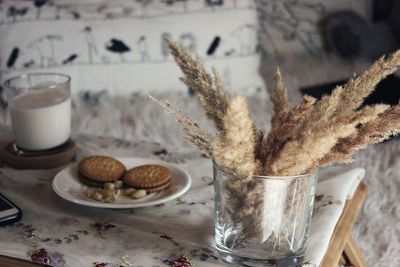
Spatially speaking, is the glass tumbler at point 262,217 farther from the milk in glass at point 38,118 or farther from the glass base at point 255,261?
the milk in glass at point 38,118

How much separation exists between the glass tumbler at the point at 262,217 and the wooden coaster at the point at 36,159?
426 millimetres

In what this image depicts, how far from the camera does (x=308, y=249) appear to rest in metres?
0.67

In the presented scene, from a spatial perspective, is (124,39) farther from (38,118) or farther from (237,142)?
(237,142)

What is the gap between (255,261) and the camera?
0.61m

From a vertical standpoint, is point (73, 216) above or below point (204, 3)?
below

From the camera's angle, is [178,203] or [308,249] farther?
[178,203]

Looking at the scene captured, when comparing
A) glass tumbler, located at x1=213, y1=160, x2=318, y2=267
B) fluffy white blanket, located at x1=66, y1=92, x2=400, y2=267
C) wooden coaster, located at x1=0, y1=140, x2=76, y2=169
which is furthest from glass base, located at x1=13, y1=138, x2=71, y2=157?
glass tumbler, located at x1=213, y1=160, x2=318, y2=267

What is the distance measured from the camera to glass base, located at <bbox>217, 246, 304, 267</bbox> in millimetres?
614

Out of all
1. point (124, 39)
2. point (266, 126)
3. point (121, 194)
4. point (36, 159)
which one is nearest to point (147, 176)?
point (121, 194)

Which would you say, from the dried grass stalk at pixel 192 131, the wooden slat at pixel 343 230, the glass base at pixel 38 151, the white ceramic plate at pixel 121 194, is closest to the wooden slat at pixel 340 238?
the wooden slat at pixel 343 230

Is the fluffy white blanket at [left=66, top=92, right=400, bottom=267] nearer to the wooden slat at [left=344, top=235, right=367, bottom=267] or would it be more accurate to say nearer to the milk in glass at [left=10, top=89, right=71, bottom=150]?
the wooden slat at [left=344, top=235, right=367, bottom=267]

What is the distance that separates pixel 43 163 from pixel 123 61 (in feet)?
2.18

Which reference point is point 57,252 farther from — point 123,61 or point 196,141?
point 123,61

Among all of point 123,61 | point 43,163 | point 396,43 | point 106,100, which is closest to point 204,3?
point 123,61
